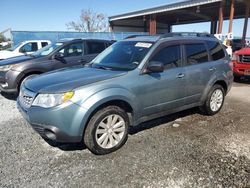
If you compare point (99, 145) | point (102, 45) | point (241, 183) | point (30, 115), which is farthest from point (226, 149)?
point (102, 45)

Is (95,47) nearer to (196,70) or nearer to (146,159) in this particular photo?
(196,70)

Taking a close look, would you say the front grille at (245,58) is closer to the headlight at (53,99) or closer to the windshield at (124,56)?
the windshield at (124,56)

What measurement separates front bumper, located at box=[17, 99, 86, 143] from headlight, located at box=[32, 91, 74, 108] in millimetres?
58

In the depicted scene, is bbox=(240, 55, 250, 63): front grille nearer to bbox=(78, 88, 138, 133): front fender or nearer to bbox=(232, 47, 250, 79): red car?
bbox=(232, 47, 250, 79): red car

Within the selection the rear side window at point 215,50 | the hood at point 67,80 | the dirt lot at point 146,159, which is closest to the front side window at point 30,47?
the dirt lot at point 146,159

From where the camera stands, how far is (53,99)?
10.3ft

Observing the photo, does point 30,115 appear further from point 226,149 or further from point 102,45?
point 102,45

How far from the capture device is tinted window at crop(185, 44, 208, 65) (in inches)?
177

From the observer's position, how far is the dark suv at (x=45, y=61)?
6.26 m

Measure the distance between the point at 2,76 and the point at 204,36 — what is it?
531 cm

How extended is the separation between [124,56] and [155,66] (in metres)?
0.73

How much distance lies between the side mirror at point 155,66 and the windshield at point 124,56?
197 mm

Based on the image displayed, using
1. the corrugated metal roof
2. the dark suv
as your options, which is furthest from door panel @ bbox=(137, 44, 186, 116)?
the corrugated metal roof

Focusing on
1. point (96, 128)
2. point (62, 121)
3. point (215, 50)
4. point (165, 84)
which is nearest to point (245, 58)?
→ point (215, 50)
